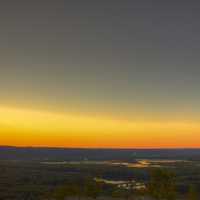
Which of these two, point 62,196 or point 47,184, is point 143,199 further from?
point 47,184

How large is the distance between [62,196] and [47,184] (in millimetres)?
54238

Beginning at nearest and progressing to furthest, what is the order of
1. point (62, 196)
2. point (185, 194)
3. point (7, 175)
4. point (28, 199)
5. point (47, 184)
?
point (62, 196) < point (28, 199) < point (185, 194) < point (47, 184) < point (7, 175)

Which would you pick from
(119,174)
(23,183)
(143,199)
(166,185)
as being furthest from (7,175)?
(166,185)

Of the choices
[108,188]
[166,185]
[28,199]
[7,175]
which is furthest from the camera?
[7,175]

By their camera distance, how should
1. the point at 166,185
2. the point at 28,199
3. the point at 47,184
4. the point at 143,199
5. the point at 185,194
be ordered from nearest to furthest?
the point at 166,185, the point at 143,199, the point at 28,199, the point at 185,194, the point at 47,184

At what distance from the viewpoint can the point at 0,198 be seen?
11862cm

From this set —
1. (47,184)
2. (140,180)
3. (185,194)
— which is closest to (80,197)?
(185,194)

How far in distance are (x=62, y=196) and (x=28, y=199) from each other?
1953 cm

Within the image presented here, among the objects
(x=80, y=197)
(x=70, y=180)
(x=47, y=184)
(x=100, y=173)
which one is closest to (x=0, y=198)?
(x=80, y=197)

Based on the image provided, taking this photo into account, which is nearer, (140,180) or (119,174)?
(140,180)

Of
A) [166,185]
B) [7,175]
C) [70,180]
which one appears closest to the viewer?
[166,185]

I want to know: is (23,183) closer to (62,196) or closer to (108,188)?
(108,188)

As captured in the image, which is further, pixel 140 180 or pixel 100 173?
pixel 100 173

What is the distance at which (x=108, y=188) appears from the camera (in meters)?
139
